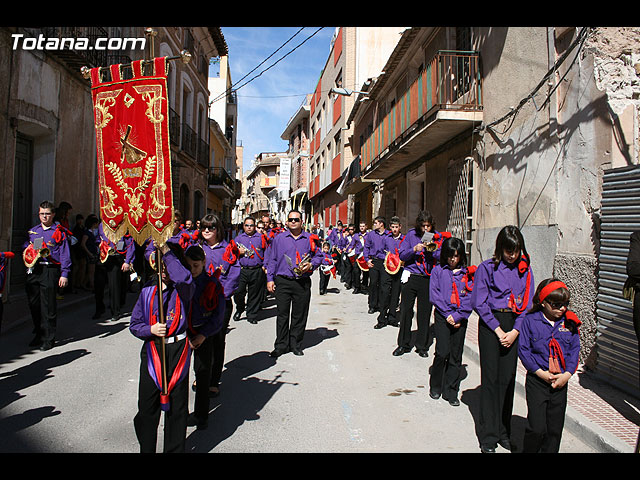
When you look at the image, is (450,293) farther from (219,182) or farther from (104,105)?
(219,182)

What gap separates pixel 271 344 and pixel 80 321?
12.6 feet

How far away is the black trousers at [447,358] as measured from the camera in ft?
16.7

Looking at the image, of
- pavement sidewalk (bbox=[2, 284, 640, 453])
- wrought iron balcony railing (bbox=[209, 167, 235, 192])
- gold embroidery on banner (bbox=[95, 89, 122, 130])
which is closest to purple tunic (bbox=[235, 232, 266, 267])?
pavement sidewalk (bbox=[2, 284, 640, 453])

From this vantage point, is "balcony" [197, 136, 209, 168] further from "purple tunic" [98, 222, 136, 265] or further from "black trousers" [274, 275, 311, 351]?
"black trousers" [274, 275, 311, 351]

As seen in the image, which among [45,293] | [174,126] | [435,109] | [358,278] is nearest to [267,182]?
[174,126]

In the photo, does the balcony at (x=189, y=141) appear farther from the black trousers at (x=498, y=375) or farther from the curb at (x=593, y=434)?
the curb at (x=593, y=434)

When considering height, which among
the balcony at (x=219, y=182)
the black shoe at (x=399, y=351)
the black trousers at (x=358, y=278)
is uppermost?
the balcony at (x=219, y=182)

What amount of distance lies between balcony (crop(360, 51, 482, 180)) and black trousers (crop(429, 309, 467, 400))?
21.3ft

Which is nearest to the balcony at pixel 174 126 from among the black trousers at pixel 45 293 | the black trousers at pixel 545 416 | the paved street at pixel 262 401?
the paved street at pixel 262 401

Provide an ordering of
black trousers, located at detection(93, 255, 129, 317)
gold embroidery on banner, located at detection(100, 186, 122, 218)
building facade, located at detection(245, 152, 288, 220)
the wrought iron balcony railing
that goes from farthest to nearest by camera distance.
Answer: building facade, located at detection(245, 152, 288, 220) < the wrought iron balcony railing < black trousers, located at detection(93, 255, 129, 317) < gold embroidery on banner, located at detection(100, 186, 122, 218)

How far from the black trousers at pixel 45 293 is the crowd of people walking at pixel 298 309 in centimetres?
→ 1

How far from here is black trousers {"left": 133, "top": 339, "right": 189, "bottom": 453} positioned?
3244 mm

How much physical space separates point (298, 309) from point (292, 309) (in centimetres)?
10

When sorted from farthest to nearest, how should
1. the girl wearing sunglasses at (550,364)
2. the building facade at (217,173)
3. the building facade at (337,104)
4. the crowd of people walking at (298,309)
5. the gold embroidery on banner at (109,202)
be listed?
the building facade at (217,173), the building facade at (337,104), the gold embroidery on banner at (109,202), the girl wearing sunglasses at (550,364), the crowd of people walking at (298,309)
